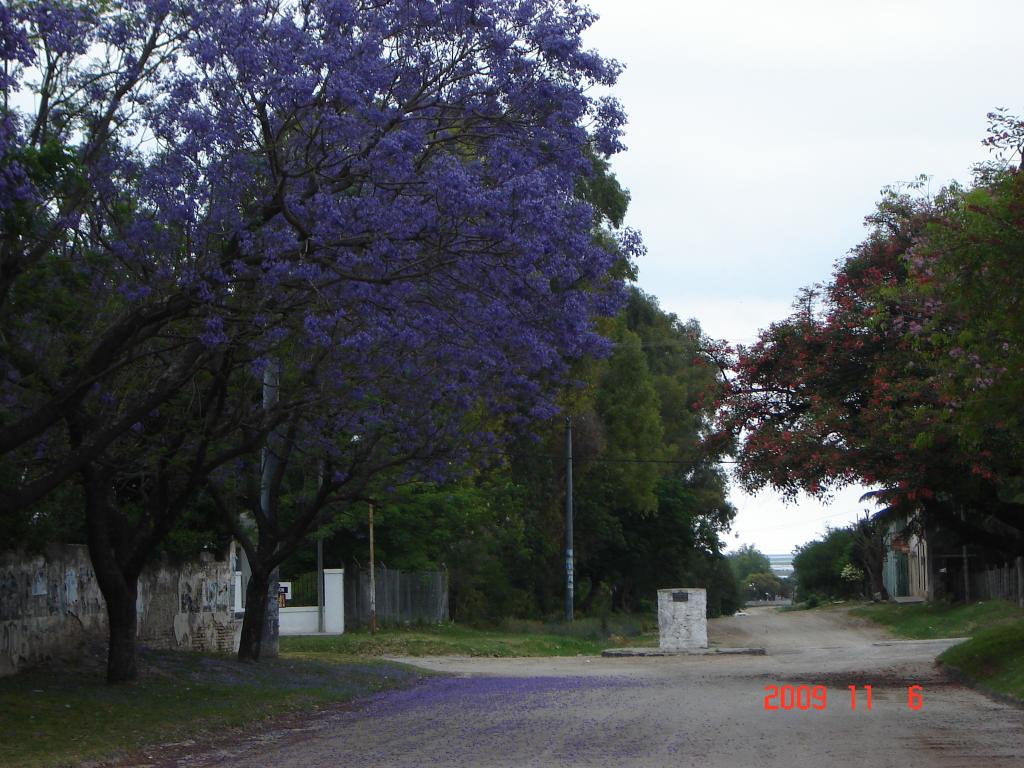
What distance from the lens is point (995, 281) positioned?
12438 millimetres

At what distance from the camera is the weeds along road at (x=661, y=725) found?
38.8 feet

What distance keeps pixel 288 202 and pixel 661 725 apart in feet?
23.4

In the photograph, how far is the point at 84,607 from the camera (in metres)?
21.2

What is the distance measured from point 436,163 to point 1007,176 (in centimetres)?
578

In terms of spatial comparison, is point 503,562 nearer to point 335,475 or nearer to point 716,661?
point 716,661

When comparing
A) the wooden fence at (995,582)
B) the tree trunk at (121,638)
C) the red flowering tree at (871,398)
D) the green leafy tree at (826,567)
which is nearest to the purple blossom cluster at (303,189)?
the tree trunk at (121,638)

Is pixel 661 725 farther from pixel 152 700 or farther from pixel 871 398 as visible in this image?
pixel 871 398

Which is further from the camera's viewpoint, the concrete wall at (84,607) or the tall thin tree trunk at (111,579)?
the concrete wall at (84,607)

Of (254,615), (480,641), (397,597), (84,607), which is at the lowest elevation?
(480,641)

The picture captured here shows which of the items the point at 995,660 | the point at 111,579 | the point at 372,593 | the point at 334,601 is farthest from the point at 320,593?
the point at 995,660

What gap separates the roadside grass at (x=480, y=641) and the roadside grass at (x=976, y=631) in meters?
8.68

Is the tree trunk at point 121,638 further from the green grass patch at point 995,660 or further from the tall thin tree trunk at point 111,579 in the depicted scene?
the green grass patch at point 995,660

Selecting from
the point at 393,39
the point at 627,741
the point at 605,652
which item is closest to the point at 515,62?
the point at 393,39

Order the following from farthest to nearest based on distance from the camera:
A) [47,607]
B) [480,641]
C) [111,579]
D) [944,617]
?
[944,617] → [480,641] → [47,607] → [111,579]
